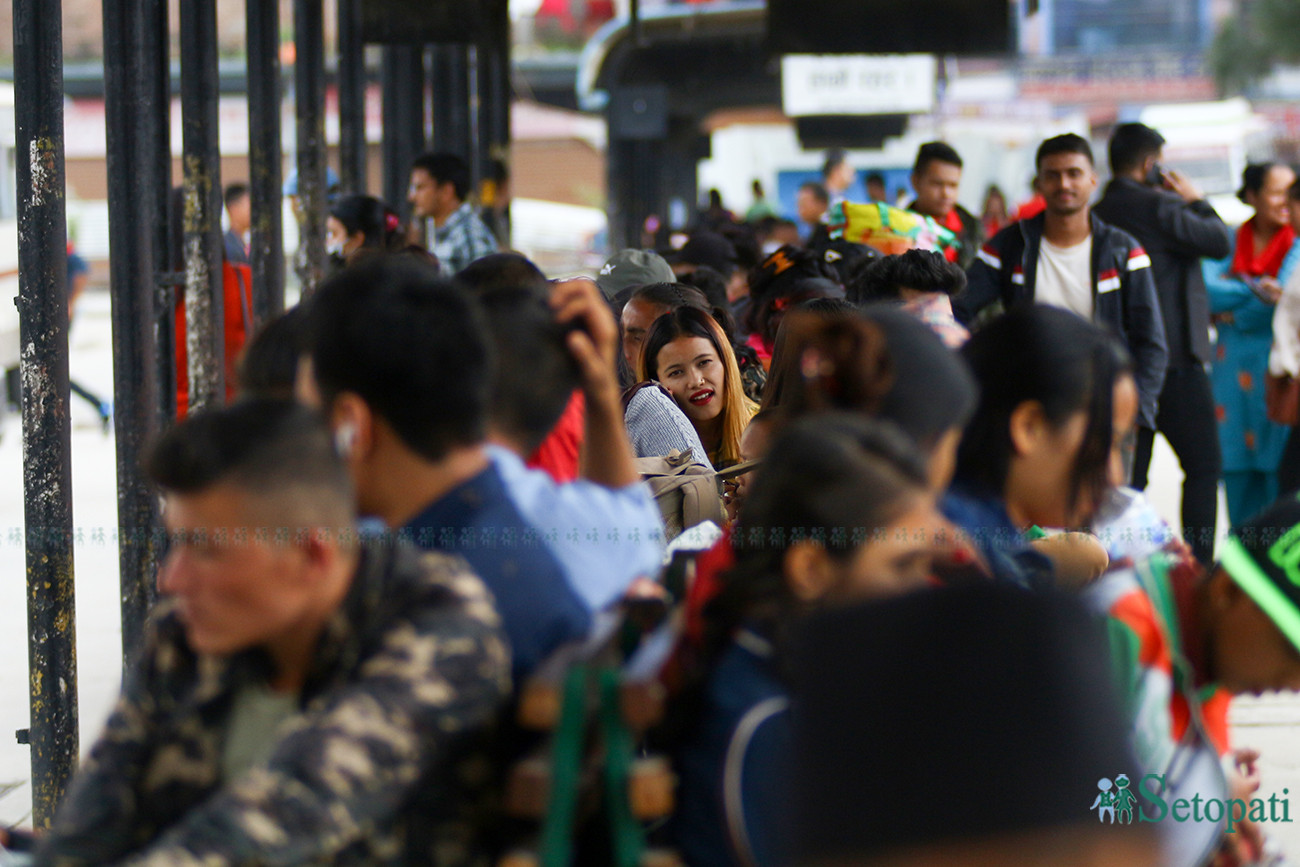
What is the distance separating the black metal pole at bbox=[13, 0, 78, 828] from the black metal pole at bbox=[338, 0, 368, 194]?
491 centimetres

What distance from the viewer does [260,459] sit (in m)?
1.51

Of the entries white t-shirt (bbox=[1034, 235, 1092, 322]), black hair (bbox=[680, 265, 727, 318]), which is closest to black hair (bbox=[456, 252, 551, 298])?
white t-shirt (bbox=[1034, 235, 1092, 322])

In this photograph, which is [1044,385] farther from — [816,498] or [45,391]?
[45,391]

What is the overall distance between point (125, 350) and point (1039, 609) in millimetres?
3159

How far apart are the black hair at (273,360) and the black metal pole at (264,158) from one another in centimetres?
342

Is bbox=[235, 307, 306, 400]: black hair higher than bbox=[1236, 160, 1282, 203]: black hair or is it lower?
lower

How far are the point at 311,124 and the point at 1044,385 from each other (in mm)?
5095

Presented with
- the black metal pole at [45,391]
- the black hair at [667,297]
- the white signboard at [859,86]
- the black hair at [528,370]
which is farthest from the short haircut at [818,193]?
the black hair at [528,370]

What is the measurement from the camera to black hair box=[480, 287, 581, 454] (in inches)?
70.6

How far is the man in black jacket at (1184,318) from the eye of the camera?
5684mm

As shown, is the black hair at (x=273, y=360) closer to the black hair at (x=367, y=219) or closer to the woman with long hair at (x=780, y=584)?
the woman with long hair at (x=780, y=584)

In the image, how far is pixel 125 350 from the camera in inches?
153

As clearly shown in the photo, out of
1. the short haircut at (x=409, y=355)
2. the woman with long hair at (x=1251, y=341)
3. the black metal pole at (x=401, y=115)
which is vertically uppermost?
the black metal pole at (x=401, y=115)

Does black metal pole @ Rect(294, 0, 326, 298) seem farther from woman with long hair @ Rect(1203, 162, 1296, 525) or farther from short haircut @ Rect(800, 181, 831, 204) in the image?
short haircut @ Rect(800, 181, 831, 204)
